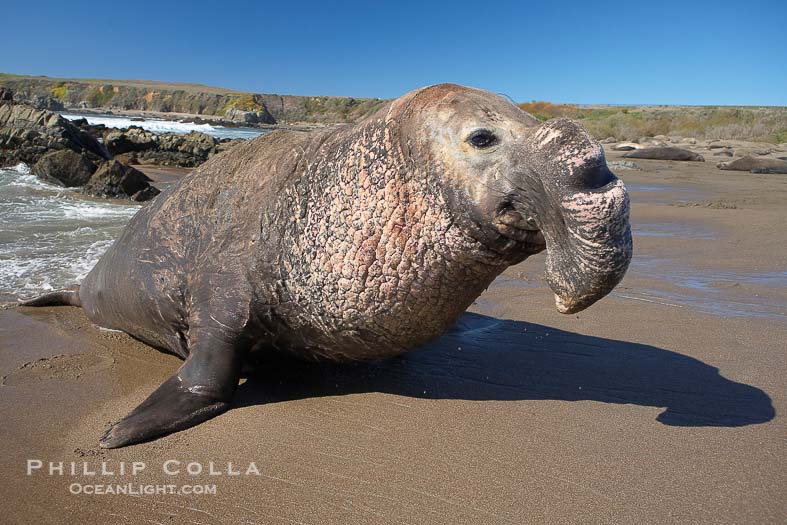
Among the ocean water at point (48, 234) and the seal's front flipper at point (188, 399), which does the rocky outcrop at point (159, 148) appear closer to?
the ocean water at point (48, 234)

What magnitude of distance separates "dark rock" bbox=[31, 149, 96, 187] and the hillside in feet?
201

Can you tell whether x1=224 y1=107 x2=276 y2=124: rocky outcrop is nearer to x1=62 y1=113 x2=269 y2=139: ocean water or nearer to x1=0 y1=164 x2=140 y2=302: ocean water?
x1=62 y1=113 x2=269 y2=139: ocean water

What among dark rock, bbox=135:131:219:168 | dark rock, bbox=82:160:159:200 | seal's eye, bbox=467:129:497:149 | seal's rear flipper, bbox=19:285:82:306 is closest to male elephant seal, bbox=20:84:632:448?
seal's eye, bbox=467:129:497:149

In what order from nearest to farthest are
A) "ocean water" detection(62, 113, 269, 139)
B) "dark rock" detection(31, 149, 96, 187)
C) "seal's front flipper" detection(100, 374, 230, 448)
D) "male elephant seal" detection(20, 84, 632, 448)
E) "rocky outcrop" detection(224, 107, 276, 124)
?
"male elephant seal" detection(20, 84, 632, 448) < "seal's front flipper" detection(100, 374, 230, 448) < "dark rock" detection(31, 149, 96, 187) < "ocean water" detection(62, 113, 269, 139) < "rocky outcrop" detection(224, 107, 276, 124)

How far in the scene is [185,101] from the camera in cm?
8200

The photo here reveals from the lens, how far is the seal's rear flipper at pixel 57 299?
5.12 m

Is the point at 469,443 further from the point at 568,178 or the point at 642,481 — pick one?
the point at 568,178

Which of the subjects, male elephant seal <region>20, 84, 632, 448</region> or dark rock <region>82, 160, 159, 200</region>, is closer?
male elephant seal <region>20, 84, 632, 448</region>

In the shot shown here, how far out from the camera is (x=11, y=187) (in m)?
12.4

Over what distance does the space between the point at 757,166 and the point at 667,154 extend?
18.5 ft

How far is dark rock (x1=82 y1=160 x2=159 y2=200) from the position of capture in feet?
41.0

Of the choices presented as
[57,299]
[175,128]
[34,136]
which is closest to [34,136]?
[34,136]

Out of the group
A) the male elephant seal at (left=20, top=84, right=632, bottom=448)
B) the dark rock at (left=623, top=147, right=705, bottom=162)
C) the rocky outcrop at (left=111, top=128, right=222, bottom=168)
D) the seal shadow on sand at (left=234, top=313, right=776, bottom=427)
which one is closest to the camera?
the male elephant seal at (left=20, top=84, right=632, bottom=448)

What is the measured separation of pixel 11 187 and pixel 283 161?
35.1 feet
